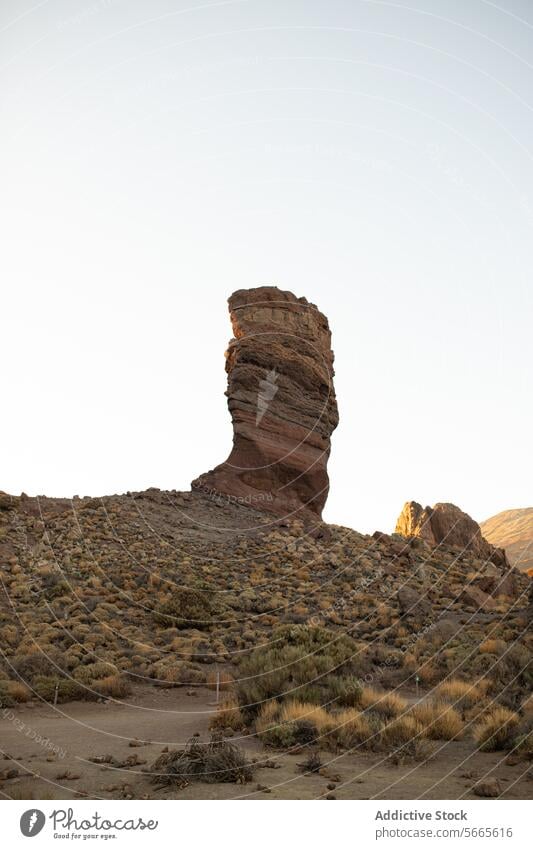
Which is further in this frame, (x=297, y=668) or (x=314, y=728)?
(x=297, y=668)

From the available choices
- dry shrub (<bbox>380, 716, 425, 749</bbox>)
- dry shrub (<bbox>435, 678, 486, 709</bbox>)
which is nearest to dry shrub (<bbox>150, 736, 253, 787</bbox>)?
Result: dry shrub (<bbox>380, 716, 425, 749</bbox>)

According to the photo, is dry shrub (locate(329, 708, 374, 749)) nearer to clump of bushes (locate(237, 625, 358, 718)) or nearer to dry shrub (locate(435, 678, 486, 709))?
clump of bushes (locate(237, 625, 358, 718))

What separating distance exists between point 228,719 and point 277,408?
25.9m

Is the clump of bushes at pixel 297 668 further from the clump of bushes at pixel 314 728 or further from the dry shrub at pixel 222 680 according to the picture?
the clump of bushes at pixel 314 728

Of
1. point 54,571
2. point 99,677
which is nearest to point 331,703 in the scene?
point 99,677

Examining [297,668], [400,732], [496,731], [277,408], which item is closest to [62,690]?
[297,668]

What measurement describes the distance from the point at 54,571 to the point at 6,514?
7423 mm

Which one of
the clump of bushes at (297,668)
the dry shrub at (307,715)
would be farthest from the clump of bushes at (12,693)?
the dry shrub at (307,715)

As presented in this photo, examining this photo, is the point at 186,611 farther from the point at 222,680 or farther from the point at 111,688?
the point at 111,688

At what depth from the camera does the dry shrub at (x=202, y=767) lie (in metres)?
7.91

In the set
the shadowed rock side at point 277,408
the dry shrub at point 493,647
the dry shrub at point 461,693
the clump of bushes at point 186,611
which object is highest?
the shadowed rock side at point 277,408

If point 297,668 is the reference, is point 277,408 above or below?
above

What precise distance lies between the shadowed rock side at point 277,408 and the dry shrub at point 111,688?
19492 millimetres

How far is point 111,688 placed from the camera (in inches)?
609
